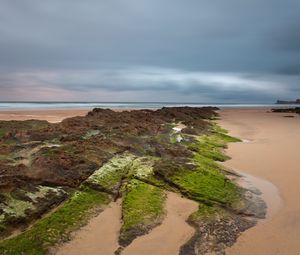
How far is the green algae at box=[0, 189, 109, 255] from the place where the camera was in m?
4.64

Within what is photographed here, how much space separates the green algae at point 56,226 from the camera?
464cm

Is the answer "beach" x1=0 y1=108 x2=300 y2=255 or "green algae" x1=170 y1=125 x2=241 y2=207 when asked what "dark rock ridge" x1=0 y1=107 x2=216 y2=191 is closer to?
"beach" x1=0 y1=108 x2=300 y2=255

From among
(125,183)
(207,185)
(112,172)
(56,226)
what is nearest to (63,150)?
(112,172)

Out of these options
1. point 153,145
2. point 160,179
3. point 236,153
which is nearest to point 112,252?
point 160,179

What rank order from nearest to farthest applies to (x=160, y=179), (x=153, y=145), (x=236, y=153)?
(x=160, y=179)
(x=153, y=145)
(x=236, y=153)

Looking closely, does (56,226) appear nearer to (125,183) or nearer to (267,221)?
(125,183)

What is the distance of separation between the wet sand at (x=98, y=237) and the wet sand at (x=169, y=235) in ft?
1.00

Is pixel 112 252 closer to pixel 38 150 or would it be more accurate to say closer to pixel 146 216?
pixel 146 216

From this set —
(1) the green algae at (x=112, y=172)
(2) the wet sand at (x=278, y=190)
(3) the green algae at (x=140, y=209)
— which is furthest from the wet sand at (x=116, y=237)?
(2) the wet sand at (x=278, y=190)

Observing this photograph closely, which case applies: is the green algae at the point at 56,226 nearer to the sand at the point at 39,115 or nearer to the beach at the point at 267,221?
the beach at the point at 267,221

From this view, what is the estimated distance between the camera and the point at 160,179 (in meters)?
7.00

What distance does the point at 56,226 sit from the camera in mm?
5125

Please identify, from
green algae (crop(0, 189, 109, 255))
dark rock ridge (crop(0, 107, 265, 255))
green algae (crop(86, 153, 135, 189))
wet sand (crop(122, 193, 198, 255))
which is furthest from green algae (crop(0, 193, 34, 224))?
wet sand (crop(122, 193, 198, 255))

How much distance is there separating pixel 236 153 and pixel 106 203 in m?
7.39
